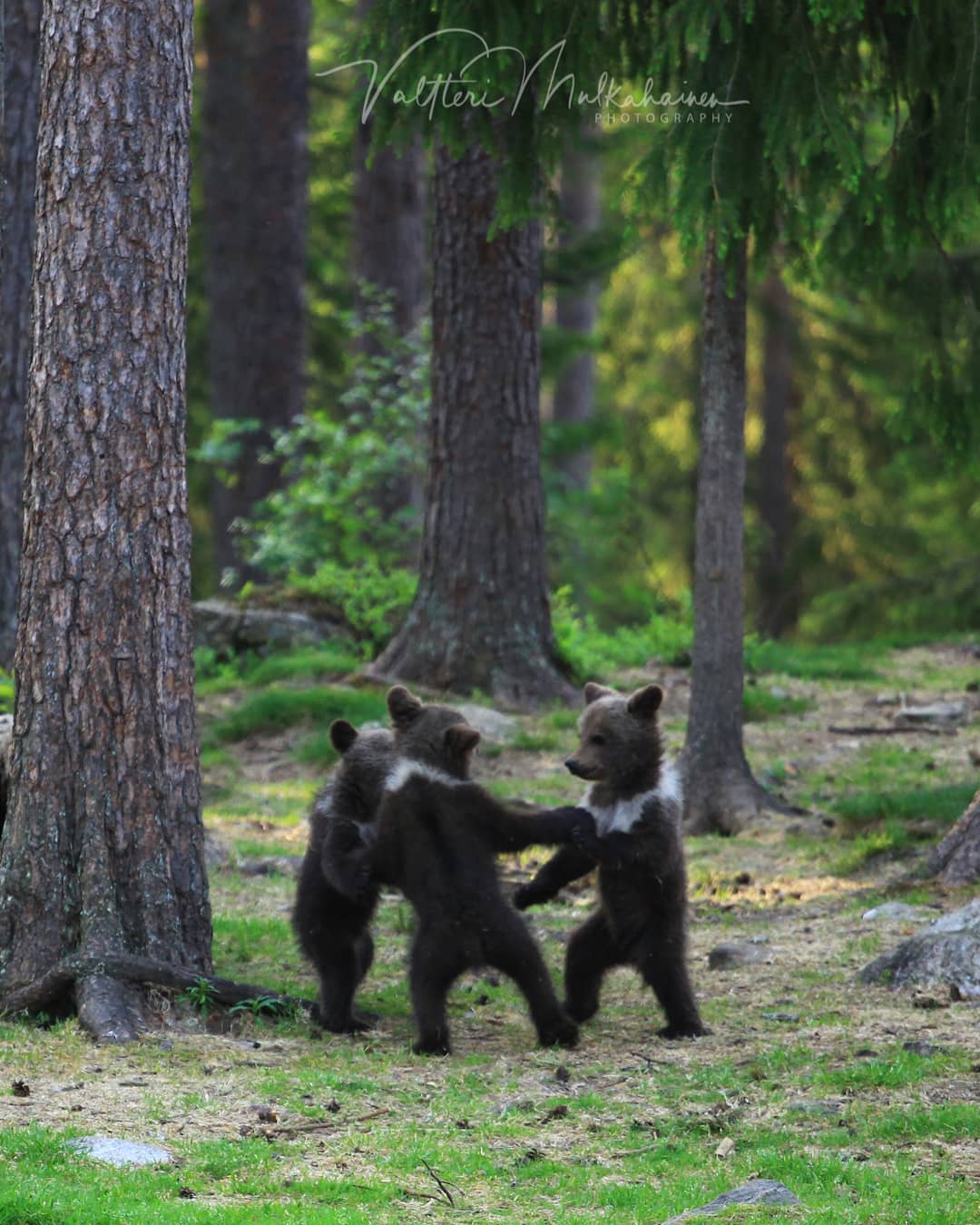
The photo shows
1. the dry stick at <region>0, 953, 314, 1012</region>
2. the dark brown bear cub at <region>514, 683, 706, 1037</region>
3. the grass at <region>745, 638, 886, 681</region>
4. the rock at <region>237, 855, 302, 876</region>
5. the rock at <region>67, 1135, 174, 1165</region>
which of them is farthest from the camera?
the grass at <region>745, 638, 886, 681</region>

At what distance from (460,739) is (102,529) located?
1.91m

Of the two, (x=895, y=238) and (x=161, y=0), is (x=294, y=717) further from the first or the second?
(x=161, y=0)

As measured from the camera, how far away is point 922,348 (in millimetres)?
11477

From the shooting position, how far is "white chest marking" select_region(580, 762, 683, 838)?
25.7 ft

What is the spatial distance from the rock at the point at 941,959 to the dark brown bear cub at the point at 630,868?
1.14m

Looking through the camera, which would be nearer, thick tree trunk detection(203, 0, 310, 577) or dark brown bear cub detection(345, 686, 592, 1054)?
dark brown bear cub detection(345, 686, 592, 1054)

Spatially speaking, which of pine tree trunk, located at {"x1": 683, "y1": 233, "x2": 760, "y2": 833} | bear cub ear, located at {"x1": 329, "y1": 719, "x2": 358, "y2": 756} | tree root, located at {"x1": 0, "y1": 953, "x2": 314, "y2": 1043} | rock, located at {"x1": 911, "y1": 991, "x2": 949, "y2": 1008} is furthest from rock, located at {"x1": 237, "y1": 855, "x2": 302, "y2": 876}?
rock, located at {"x1": 911, "y1": 991, "x2": 949, "y2": 1008}

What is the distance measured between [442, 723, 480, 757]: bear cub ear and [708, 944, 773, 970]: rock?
6.70 feet

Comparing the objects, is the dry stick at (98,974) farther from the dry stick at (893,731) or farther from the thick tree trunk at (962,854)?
the dry stick at (893,731)

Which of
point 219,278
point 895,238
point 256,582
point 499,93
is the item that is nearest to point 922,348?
point 895,238

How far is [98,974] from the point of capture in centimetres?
721

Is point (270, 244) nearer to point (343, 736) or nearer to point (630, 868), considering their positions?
point (343, 736)

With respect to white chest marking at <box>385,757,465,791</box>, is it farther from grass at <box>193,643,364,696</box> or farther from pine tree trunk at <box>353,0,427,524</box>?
pine tree trunk at <box>353,0,427,524</box>

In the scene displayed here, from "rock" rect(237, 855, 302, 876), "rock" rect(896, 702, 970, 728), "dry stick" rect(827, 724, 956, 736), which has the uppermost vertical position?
"rock" rect(896, 702, 970, 728)
